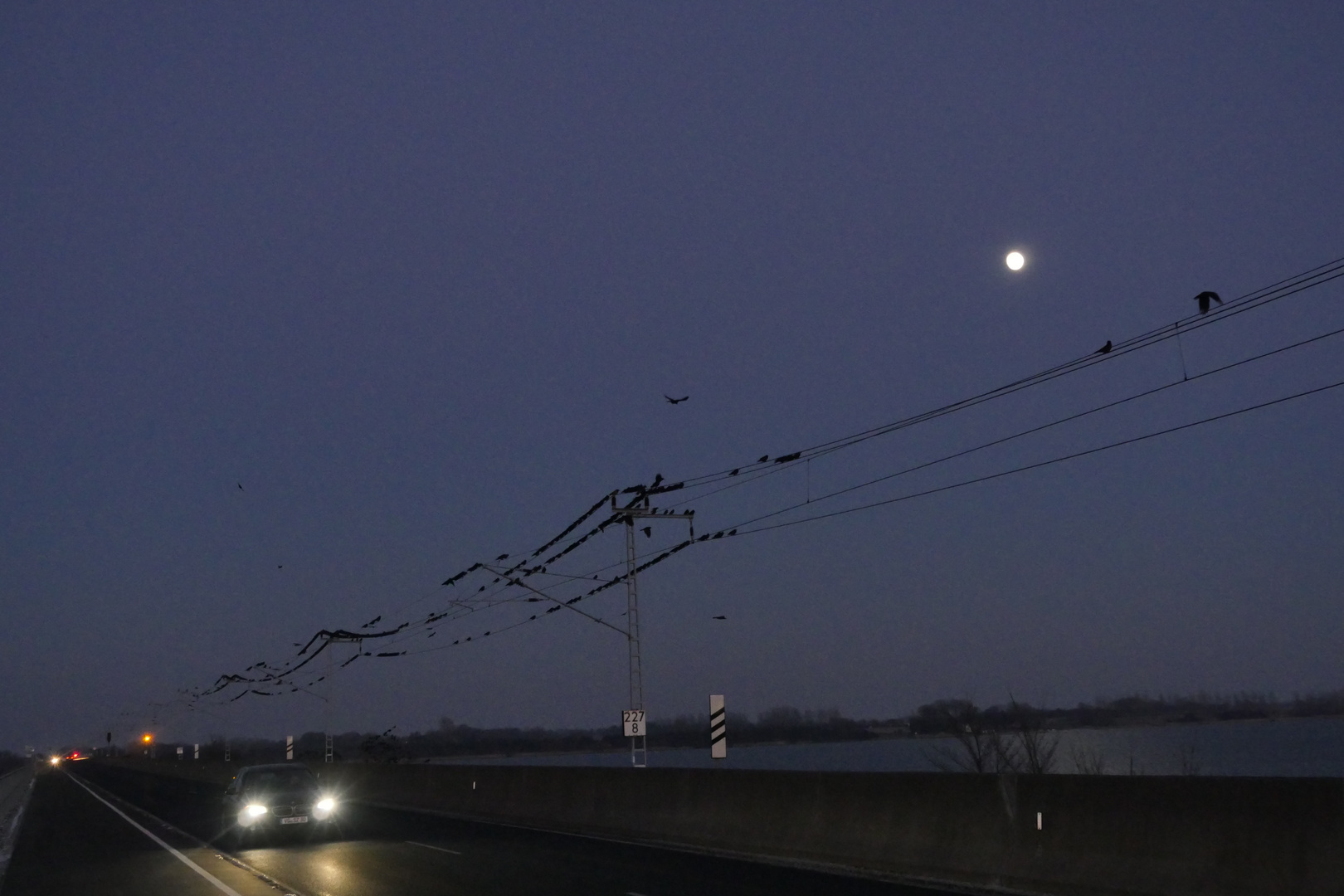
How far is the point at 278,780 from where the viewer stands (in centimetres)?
2456

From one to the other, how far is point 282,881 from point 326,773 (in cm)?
3160

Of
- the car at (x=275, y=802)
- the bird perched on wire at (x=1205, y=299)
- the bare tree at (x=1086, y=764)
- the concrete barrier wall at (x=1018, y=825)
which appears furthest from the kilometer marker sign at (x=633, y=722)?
the bird perched on wire at (x=1205, y=299)

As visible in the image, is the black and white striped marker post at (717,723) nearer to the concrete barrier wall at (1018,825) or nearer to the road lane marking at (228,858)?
the concrete barrier wall at (1018,825)

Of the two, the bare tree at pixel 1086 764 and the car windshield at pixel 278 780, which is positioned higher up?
the car windshield at pixel 278 780

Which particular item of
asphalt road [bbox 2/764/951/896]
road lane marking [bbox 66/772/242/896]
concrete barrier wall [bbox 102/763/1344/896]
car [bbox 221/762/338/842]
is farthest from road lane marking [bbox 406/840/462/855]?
road lane marking [bbox 66/772/242/896]

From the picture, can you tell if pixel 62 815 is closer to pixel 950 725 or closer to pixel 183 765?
pixel 950 725

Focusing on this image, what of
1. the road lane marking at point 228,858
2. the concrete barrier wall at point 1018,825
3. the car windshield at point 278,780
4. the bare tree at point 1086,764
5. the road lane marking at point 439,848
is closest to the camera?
the concrete barrier wall at point 1018,825

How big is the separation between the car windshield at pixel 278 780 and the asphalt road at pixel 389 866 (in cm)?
107

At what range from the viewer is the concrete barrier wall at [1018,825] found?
→ 1088cm

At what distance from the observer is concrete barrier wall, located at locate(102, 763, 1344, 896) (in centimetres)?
1088

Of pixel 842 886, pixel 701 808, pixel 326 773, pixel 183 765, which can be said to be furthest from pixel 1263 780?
pixel 183 765

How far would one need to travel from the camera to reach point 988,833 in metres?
14.4

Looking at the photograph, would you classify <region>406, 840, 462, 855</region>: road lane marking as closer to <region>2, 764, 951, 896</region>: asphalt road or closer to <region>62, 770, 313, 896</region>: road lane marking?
<region>2, 764, 951, 896</region>: asphalt road

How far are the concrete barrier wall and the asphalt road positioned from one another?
97 cm
